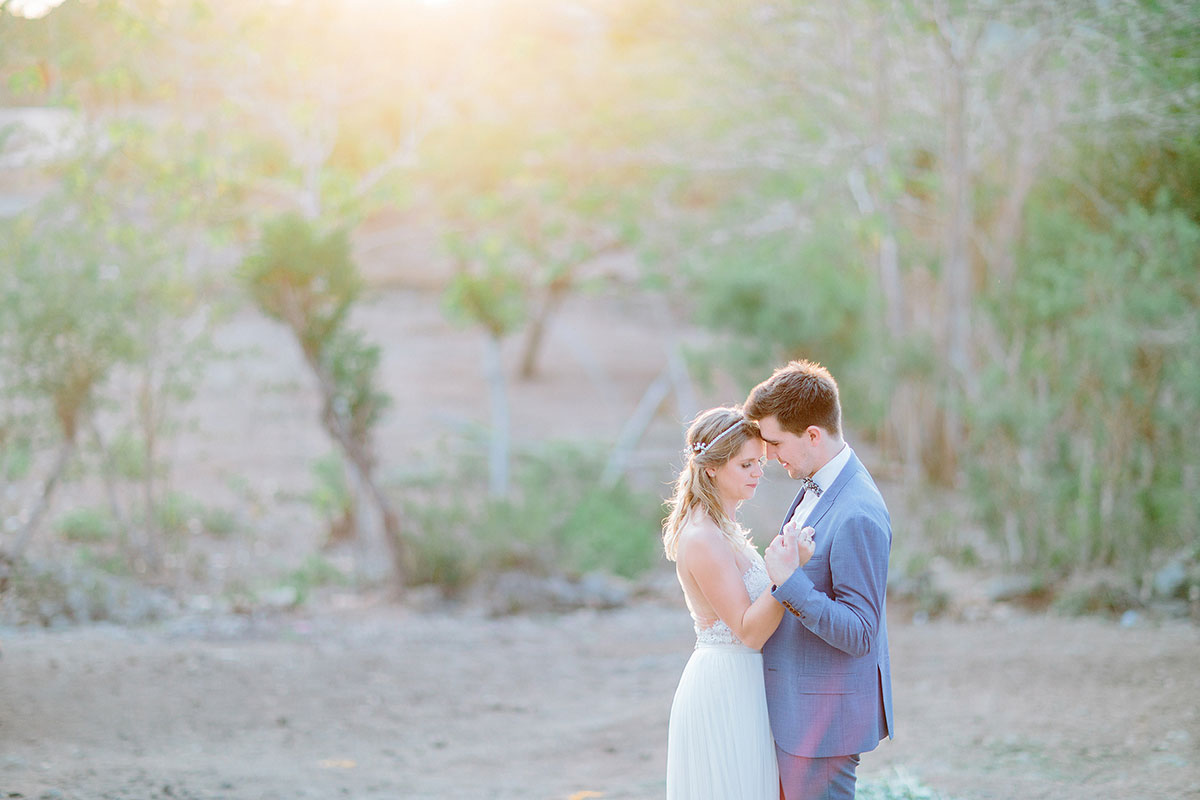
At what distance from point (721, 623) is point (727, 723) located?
0.30m

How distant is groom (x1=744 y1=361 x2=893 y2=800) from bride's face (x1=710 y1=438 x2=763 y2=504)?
6 centimetres

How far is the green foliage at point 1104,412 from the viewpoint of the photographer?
813 cm

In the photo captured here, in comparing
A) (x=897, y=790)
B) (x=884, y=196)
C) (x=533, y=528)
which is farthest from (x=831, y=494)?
(x=884, y=196)

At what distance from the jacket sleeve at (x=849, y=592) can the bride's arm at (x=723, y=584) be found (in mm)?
177

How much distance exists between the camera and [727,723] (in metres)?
3.21

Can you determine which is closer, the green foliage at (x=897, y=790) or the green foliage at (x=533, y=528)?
the green foliage at (x=897, y=790)

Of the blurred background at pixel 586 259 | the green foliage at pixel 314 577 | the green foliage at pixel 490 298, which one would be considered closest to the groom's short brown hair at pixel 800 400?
the blurred background at pixel 586 259

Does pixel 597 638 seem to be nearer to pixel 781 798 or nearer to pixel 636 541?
pixel 636 541

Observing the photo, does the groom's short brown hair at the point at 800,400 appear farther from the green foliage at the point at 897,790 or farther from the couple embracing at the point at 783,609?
the green foliage at the point at 897,790

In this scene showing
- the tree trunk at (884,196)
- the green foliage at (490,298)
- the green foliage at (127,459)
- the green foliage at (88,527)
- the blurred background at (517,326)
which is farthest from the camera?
the green foliage at (490,298)

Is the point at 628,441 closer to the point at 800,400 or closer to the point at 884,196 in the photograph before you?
the point at 884,196

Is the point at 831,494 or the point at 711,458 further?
the point at 711,458

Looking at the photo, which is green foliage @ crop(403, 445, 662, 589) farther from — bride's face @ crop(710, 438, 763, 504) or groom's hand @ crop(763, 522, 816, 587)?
groom's hand @ crop(763, 522, 816, 587)

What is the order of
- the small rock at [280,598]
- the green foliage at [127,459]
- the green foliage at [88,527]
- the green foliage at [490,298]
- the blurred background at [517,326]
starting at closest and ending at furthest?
1. the blurred background at [517,326]
2. the small rock at [280,598]
3. the green foliage at [127,459]
4. the green foliage at [88,527]
5. the green foliage at [490,298]
